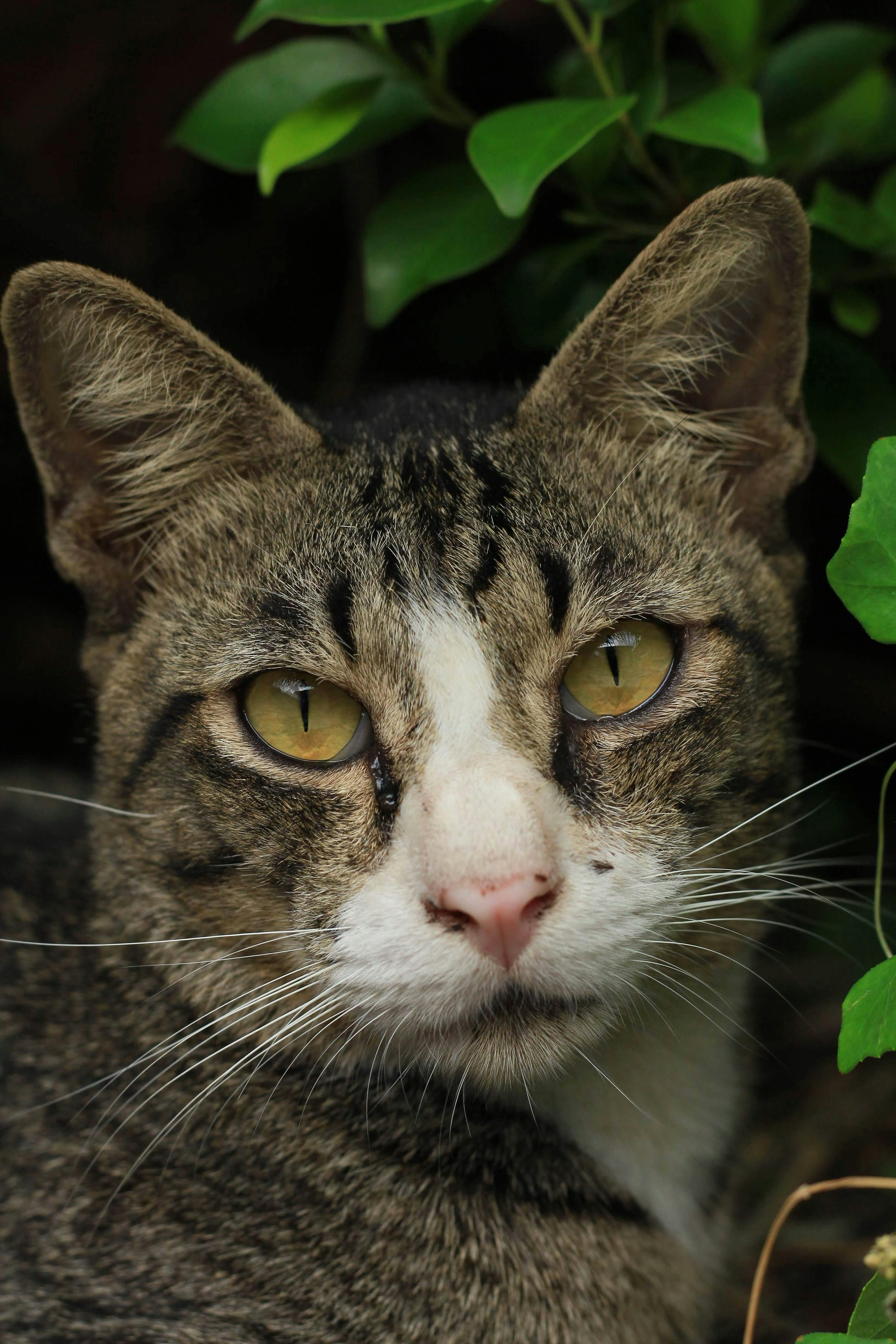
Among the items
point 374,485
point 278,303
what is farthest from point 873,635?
point 278,303

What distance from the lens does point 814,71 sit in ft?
9.52

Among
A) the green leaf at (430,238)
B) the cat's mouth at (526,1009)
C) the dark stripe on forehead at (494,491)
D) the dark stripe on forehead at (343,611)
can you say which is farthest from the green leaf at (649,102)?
the cat's mouth at (526,1009)

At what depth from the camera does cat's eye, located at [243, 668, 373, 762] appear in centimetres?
199

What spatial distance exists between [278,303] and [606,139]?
6.46 feet

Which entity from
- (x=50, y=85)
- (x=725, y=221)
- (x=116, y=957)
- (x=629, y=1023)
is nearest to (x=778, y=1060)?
(x=629, y=1023)

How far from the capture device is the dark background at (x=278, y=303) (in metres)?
3.46

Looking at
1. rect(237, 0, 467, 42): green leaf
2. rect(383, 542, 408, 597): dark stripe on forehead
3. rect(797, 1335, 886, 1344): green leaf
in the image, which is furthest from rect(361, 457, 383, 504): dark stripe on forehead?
rect(797, 1335, 886, 1344): green leaf

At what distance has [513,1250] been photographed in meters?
2.08

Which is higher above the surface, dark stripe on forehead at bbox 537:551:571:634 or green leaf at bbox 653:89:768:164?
green leaf at bbox 653:89:768:164

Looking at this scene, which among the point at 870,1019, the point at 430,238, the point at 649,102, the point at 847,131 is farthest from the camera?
the point at 847,131

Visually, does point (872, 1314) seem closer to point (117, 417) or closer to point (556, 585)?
point (556, 585)

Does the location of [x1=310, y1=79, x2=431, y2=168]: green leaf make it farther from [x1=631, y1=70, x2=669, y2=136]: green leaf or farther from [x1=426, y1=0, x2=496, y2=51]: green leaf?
[x1=631, y1=70, x2=669, y2=136]: green leaf

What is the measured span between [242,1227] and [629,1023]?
0.76 meters

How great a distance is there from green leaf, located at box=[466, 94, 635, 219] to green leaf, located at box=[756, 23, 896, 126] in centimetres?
77
